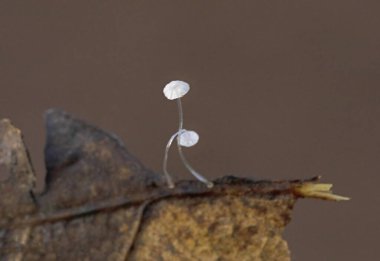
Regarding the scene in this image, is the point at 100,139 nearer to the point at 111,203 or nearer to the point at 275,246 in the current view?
the point at 111,203

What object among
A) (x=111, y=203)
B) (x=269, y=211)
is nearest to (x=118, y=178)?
(x=111, y=203)

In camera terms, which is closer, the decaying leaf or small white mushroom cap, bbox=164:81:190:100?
the decaying leaf

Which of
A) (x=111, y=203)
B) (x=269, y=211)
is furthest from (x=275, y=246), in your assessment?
(x=111, y=203)

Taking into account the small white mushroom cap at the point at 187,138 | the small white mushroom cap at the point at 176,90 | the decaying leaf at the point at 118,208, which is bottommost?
the decaying leaf at the point at 118,208

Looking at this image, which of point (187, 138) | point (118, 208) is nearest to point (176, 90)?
point (187, 138)

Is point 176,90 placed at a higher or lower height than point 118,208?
higher

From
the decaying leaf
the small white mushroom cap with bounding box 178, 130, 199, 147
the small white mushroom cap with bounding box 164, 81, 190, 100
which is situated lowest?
the decaying leaf

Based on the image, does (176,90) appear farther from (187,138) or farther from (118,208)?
(118,208)
